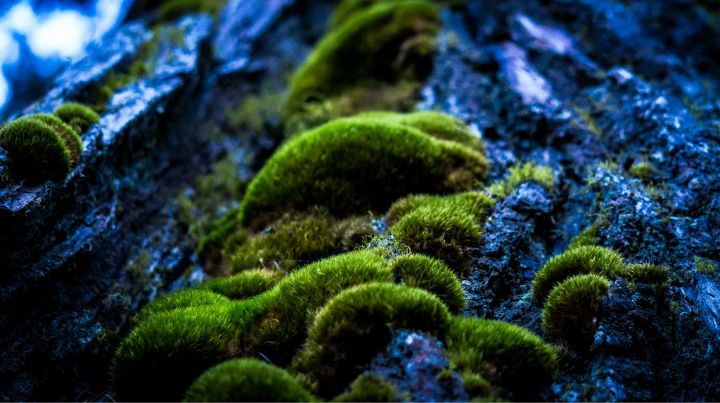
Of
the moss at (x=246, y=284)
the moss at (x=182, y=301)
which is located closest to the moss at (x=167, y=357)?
the moss at (x=182, y=301)

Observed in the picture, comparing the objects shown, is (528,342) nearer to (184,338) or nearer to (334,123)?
(184,338)

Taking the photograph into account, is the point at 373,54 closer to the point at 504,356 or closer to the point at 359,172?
the point at 359,172

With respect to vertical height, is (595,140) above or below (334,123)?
above

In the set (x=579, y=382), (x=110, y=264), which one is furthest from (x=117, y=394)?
(x=579, y=382)

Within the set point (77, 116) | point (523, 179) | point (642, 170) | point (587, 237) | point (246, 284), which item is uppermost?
point (642, 170)

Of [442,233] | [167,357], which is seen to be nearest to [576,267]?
[442,233]
